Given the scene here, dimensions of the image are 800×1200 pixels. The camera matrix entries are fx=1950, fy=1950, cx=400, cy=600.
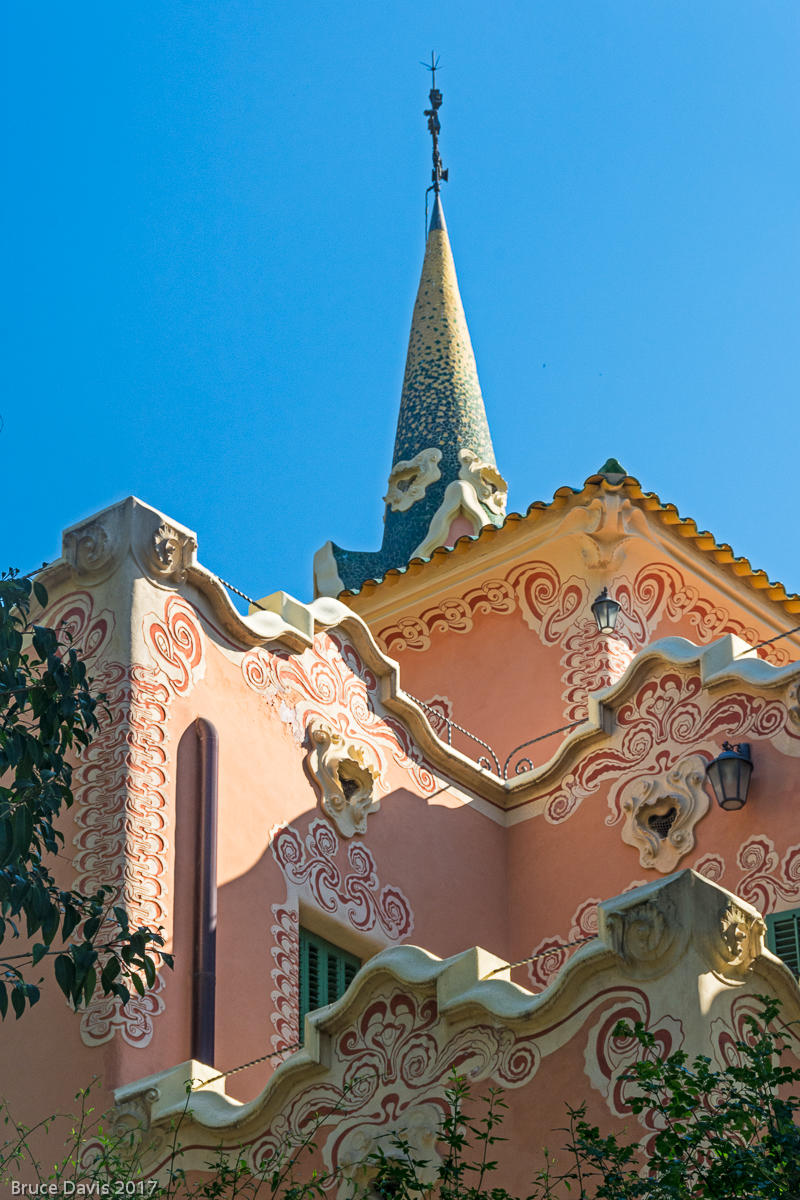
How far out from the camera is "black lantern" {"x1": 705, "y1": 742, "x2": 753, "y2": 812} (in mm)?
10633

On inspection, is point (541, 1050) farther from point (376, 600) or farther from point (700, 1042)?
point (376, 600)

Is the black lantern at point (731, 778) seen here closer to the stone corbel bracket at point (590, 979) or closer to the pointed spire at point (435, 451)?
the stone corbel bracket at point (590, 979)

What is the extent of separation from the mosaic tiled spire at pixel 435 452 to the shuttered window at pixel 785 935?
5.49 metres

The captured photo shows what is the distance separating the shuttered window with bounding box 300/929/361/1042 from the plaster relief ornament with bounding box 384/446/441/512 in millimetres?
6530

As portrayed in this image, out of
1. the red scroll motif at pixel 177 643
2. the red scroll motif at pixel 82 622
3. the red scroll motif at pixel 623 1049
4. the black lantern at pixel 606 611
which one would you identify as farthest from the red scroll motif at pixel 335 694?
the red scroll motif at pixel 623 1049

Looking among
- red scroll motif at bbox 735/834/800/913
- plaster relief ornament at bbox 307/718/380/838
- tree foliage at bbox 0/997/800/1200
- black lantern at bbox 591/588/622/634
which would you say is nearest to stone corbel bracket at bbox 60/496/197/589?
plaster relief ornament at bbox 307/718/380/838

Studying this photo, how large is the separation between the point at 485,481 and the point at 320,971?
6854 millimetres

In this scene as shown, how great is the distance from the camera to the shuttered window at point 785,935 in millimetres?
10133

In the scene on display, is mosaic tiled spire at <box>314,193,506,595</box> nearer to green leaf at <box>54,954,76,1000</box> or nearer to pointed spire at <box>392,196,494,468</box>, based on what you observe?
pointed spire at <box>392,196,494,468</box>

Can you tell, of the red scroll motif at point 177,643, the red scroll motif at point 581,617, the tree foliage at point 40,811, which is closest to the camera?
the tree foliage at point 40,811

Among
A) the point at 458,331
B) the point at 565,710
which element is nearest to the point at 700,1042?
the point at 565,710

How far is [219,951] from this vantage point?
944 cm

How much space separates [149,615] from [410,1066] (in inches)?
119

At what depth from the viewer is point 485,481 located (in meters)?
16.4
